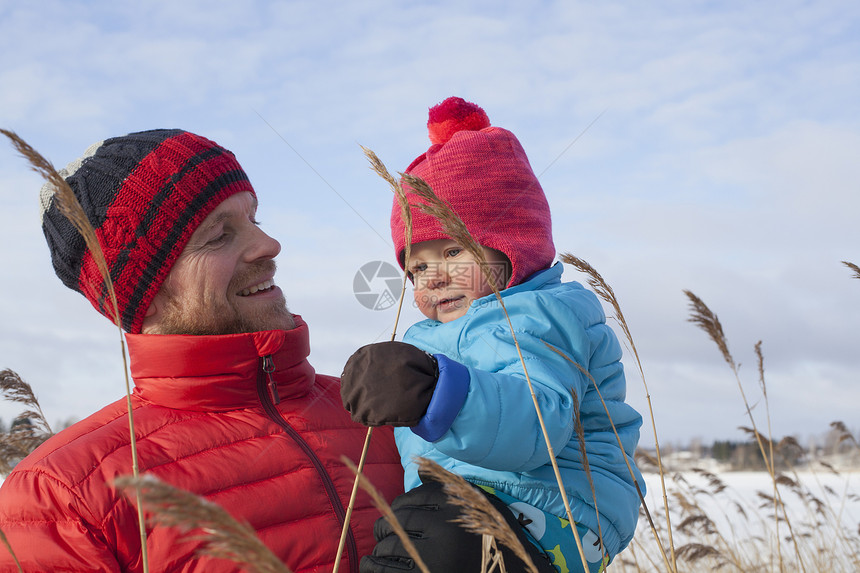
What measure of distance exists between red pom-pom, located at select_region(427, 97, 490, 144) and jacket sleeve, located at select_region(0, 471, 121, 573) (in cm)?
212

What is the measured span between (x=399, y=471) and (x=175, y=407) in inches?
33.5

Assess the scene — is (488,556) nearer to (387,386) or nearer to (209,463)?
(387,386)

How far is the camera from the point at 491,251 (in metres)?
2.88

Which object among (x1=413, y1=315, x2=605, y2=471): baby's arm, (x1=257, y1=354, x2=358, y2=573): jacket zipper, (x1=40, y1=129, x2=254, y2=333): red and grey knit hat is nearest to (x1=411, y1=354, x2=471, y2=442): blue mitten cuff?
(x1=413, y1=315, x2=605, y2=471): baby's arm

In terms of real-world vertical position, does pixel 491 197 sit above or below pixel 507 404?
above

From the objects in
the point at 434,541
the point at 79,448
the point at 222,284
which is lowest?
the point at 434,541

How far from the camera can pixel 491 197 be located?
295 cm

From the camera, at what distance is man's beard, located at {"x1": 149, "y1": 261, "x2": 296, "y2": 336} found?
8.63 ft

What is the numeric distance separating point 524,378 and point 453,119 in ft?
5.39

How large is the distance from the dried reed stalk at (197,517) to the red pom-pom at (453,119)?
265cm

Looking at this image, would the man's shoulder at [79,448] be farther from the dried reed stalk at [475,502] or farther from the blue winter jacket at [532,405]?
the dried reed stalk at [475,502]

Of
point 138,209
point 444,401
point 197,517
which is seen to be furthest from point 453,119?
point 197,517

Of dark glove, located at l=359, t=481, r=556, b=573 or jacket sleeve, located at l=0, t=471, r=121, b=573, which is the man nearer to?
jacket sleeve, located at l=0, t=471, r=121, b=573

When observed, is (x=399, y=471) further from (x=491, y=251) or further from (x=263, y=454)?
(x=491, y=251)
